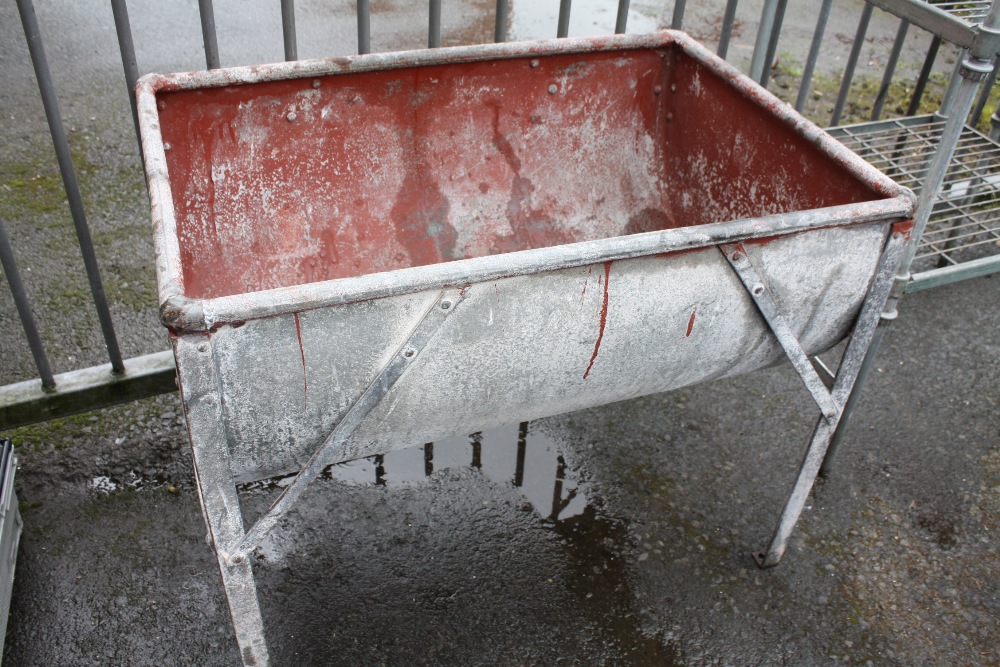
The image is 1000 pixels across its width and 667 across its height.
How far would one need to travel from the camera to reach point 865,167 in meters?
1.90

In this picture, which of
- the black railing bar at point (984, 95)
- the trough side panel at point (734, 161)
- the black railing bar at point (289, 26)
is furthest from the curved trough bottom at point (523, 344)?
the black railing bar at point (984, 95)

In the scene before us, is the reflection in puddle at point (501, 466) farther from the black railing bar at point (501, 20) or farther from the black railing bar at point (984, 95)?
the black railing bar at point (984, 95)

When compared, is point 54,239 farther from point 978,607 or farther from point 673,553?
point 978,607

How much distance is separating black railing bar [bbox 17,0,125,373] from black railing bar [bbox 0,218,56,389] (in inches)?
6.4

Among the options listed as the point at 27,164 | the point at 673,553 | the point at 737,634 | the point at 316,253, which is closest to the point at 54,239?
the point at 27,164

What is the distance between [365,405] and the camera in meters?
1.61

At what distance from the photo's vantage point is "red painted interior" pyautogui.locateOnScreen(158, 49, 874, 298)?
2230 millimetres

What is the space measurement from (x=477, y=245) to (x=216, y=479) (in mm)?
1408

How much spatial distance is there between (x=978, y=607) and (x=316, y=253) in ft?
6.63

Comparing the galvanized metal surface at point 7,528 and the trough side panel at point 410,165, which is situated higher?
the trough side panel at point 410,165

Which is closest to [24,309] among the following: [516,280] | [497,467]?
[497,467]

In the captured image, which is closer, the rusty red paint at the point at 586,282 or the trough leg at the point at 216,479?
the trough leg at the point at 216,479

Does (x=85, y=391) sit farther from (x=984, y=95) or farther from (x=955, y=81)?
(x=984, y=95)

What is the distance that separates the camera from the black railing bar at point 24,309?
7.24 ft
